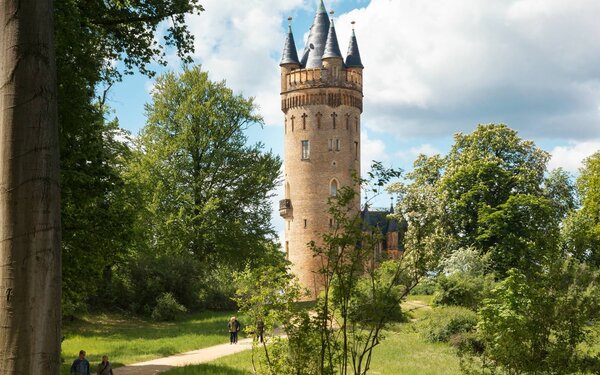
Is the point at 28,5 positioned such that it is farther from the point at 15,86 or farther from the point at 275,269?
the point at 275,269

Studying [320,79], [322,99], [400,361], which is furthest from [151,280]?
[320,79]

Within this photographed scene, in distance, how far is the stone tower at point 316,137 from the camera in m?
50.3

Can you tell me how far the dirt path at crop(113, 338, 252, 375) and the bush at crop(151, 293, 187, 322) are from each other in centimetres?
895

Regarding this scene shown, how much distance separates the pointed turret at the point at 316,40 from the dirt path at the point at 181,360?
32315 mm

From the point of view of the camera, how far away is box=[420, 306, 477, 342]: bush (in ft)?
85.2

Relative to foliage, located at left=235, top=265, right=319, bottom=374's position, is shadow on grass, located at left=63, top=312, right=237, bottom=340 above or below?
below

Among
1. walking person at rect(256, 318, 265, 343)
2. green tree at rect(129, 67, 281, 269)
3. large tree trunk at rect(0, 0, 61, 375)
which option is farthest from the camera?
green tree at rect(129, 67, 281, 269)

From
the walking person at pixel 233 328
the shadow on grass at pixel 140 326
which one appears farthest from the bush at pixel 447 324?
the shadow on grass at pixel 140 326

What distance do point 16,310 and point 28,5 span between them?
2060 millimetres

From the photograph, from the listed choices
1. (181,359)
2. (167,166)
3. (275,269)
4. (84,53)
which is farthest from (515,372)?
(167,166)

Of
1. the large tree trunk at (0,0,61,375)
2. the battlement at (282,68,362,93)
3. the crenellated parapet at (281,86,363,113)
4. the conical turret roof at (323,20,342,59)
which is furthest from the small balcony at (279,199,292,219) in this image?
the large tree trunk at (0,0,61,375)

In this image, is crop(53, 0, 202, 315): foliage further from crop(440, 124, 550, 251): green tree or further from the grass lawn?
crop(440, 124, 550, 251): green tree

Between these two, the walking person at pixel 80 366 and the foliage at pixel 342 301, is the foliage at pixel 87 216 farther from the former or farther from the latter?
the foliage at pixel 342 301

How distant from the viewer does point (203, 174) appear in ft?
127
